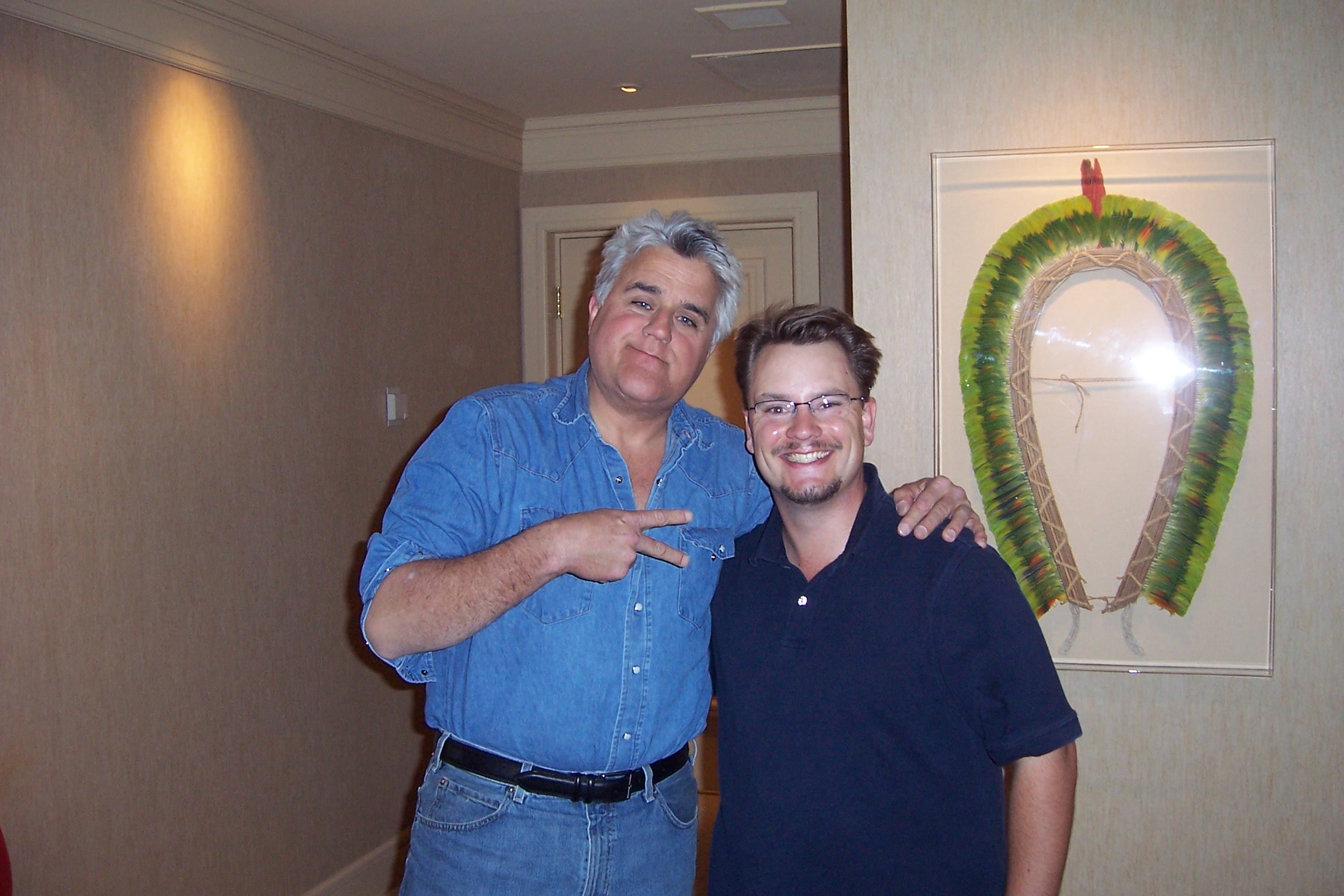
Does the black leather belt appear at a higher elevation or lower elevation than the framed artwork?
lower

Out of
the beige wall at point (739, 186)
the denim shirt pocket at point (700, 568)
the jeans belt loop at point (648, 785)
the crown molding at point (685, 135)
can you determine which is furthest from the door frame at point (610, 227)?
the jeans belt loop at point (648, 785)

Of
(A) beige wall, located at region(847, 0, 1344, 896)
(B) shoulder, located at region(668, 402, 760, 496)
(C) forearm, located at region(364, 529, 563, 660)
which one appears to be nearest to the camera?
(C) forearm, located at region(364, 529, 563, 660)

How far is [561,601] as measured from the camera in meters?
1.48

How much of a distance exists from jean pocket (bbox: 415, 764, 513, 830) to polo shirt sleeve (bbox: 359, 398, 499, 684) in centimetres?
14

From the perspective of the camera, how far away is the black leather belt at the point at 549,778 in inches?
57.1

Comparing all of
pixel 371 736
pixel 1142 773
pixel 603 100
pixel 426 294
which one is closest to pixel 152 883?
pixel 371 736

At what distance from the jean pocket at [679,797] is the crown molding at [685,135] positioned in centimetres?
309

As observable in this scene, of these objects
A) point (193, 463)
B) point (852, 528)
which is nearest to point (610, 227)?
point (193, 463)

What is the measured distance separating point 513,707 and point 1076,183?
1395 mm

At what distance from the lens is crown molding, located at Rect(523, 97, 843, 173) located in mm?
4145

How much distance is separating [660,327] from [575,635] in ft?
1.56

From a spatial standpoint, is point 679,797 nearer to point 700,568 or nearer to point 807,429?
point 700,568

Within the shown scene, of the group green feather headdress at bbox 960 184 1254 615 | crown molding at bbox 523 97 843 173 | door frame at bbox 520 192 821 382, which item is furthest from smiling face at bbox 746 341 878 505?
crown molding at bbox 523 97 843 173

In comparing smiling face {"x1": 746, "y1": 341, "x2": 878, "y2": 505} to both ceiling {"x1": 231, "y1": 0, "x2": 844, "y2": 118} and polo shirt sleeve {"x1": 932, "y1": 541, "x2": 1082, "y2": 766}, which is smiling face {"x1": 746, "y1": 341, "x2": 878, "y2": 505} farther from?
ceiling {"x1": 231, "y1": 0, "x2": 844, "y2": 118}
